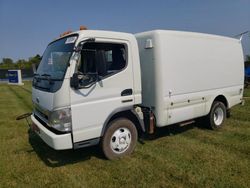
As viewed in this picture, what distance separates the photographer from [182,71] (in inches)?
206

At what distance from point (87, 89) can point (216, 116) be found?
4.31 m

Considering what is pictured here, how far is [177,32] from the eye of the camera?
513cm

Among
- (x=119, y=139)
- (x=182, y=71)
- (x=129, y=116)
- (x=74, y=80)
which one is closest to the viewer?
(x=74, y=80)

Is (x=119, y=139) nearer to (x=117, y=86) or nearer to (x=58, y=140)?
(x=117, y=86)

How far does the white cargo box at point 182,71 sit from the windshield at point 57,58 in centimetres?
160

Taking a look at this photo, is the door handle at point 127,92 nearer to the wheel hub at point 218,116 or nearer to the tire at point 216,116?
the tire at point 216,116

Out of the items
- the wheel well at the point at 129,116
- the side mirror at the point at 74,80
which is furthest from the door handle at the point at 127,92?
the side mirror at the point at 74,80

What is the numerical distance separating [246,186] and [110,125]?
2.42m

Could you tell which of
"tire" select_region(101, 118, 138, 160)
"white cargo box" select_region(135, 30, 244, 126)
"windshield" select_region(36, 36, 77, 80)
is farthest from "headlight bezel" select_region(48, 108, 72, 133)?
"white cargo box" select_region(135, 30, 244, 126)

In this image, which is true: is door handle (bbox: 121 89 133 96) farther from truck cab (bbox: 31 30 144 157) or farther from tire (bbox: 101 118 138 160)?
tire (bbox: 101 118 138 160)

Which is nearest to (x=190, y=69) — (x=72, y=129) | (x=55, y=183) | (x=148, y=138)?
(x=148, y=138)

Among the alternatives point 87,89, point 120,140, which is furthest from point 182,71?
point 87,89

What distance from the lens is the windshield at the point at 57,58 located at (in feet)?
12.9

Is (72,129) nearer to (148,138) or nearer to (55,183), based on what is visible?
(55,183)
